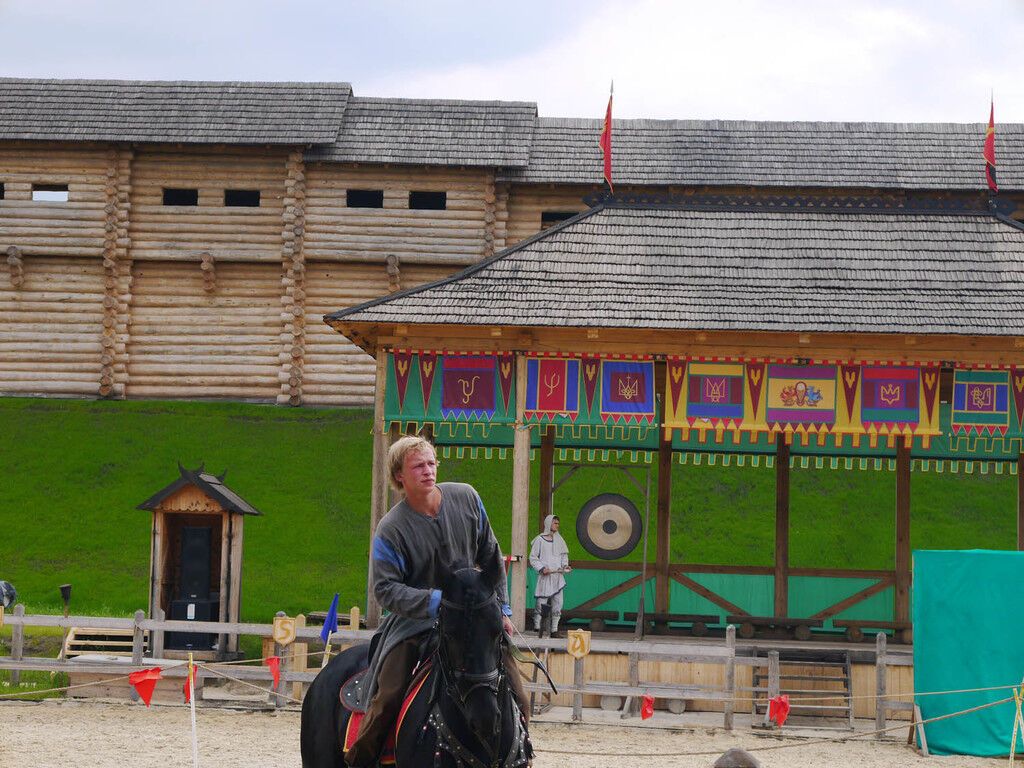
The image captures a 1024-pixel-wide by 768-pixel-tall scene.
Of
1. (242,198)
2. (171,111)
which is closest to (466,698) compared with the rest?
(171,111)

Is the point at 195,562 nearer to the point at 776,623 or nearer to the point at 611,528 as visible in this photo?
the point at 611,528

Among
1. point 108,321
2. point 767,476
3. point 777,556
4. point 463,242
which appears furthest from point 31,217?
point 777,556

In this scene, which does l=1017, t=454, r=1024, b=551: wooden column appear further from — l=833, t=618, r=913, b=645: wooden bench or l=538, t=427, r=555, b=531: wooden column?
l=538, t=427, r=555, b=531: wooden column

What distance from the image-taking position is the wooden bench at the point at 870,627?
59.0 feet

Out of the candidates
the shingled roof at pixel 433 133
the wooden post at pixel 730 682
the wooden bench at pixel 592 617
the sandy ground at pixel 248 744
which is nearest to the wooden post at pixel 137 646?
the sandy ground at pixel 248 744

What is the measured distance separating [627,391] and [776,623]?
4.52m

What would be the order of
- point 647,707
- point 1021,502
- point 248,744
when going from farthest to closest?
point 1021,502
point 647,707
point 248,744

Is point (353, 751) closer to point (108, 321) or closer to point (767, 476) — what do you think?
point (767, 476)

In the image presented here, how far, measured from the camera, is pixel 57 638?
59.5 feet

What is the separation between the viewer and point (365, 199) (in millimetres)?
31797

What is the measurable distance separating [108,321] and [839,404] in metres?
19.2

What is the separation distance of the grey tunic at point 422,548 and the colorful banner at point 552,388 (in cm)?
907

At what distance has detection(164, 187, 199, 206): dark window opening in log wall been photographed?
3192cm

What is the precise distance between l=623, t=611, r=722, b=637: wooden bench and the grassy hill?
432 cm
